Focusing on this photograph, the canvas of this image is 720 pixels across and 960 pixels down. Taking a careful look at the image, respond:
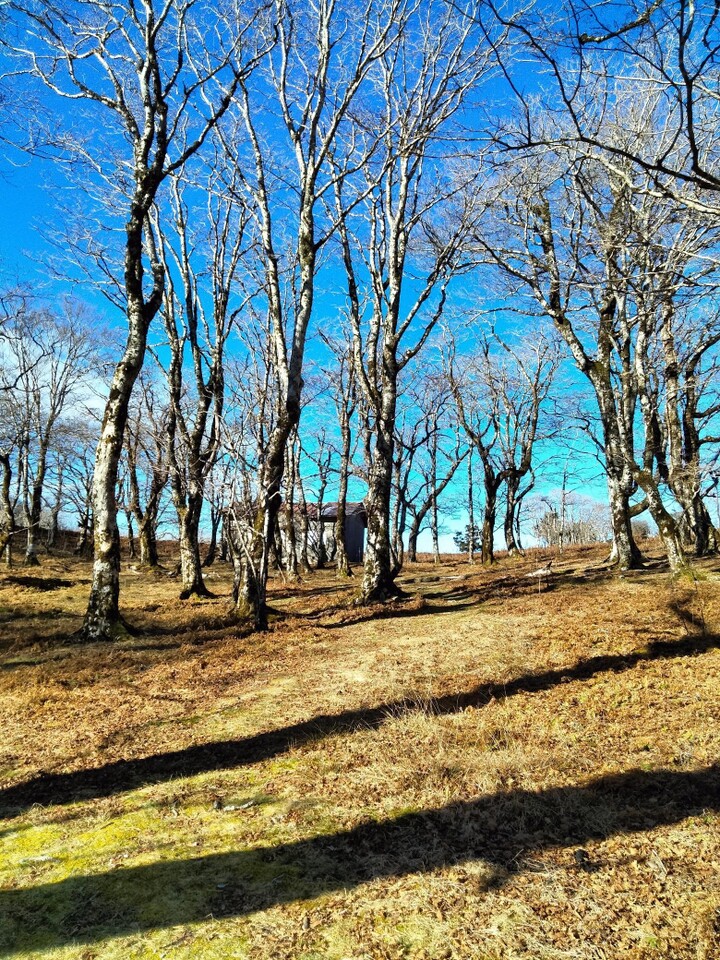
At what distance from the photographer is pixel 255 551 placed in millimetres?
11000

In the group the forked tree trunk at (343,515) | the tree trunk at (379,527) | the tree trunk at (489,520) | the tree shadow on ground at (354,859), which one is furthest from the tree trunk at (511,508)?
the tree shadow on ground at (354,859)

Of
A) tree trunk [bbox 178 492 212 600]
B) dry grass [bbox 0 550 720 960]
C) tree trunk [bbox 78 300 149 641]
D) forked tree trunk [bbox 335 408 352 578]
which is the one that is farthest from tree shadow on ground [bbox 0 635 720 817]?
forked tree trunk [bbox 335 408 352 578]

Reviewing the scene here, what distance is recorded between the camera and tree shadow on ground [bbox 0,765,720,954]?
3240 mm

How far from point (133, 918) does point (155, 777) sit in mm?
1906

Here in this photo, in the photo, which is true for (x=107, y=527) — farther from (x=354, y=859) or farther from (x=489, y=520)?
(x=489, y=520)

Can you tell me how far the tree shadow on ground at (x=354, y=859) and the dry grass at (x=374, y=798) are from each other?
0.6 inches

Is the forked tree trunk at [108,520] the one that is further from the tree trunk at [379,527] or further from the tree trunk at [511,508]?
the tree trunk at [511,508]

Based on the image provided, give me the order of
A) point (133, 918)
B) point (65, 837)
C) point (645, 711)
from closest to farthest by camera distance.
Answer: point (133, 918) → point (65, 837) → point (645, 711)

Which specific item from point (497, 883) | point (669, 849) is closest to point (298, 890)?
point (497, 883)

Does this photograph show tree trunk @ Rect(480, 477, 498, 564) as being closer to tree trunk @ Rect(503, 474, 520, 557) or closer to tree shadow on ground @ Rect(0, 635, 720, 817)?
tree trunk @ Rect(503, 474, 520, 557)

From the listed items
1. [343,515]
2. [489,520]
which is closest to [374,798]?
[343,515]

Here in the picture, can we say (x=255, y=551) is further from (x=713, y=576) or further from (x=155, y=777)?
(x=713, y=576)

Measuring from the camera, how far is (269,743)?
5.66 m

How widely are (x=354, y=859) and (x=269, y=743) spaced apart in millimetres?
2108
